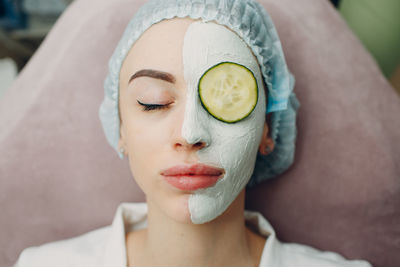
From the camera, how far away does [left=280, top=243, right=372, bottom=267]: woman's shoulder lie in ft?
3.39

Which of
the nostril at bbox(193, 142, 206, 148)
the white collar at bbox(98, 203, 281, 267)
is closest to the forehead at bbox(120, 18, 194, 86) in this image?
the nostril at bbox(193, 142, 206, 148)

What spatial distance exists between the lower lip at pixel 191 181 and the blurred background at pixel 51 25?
107 cm

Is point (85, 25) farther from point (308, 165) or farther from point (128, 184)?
point (308, 165)

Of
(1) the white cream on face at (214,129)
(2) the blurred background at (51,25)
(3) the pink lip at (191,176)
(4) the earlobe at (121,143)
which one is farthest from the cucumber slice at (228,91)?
(2) the blurred background at (51,25)

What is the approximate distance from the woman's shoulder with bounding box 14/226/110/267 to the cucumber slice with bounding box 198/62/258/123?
2.16 ft

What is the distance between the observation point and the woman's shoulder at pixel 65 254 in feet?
3.42

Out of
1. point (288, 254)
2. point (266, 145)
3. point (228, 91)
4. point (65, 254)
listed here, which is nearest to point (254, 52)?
point (228, 91)

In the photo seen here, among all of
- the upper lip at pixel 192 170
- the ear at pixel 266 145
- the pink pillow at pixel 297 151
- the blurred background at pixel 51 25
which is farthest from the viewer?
the blurred background at pixel 51 25

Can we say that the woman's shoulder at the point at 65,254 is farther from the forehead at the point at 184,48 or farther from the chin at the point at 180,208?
the forehead at the point at 184,48

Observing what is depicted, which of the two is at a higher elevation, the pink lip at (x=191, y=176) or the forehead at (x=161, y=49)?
→ the forehead at (x=161, y=49)

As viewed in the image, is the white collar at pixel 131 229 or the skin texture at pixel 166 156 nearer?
the skin texture at pixel 166 156

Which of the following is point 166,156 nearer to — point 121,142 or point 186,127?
point 186,127

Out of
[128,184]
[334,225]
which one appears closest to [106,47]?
[128,184]

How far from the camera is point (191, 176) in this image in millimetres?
722
